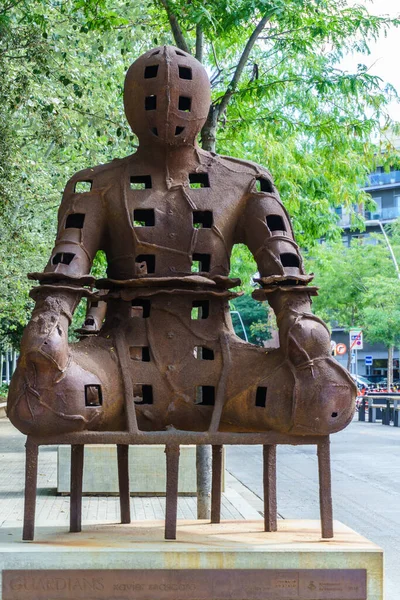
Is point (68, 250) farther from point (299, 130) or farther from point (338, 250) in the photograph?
point (338, 250)

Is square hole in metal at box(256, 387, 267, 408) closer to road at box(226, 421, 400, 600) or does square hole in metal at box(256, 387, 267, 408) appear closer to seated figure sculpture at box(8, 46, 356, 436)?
seated figure sculpture at box(8, 46, 356, 436)

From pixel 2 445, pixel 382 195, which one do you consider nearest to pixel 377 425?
pixel 2 445

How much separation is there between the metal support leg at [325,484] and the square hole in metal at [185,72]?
2.23 meters

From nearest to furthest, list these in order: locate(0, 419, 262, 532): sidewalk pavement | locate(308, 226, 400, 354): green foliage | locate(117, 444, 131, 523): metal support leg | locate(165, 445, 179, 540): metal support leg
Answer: locate(165, 445, 179, 540): metal support leg < locate(117, 444, 131, 523): metal support leg < locate(0, 419, 262, 532): sidewalk pavement < locate(308, 226, 400, 354): green foliage

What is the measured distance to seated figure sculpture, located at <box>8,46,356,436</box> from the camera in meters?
5.24

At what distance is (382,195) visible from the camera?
2534 inches

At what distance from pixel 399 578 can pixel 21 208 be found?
13579 millimetres

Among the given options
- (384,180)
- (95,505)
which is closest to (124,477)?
(95,505)

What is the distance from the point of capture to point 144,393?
5.57 m

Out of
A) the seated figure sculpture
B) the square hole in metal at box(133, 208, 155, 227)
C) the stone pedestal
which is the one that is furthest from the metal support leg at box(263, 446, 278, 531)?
the stone pedestal

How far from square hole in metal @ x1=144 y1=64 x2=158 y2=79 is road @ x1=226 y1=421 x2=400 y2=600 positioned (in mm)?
4334

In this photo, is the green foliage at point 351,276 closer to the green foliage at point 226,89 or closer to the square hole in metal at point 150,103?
the green foliage at point 226,89

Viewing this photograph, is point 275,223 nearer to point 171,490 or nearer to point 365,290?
point 171,490

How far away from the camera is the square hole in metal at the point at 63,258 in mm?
5566
